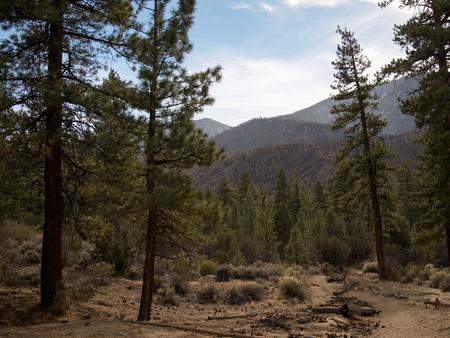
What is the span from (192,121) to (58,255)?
4856 millimetres

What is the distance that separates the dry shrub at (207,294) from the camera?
17.2 metres

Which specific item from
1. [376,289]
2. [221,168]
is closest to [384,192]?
[376,289]

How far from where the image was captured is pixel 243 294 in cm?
1723

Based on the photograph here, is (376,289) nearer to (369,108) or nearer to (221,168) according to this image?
(369,108)

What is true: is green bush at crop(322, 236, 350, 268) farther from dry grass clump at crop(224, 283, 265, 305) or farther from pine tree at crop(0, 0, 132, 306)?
pine tree at crop(0, 0, 132, 306)

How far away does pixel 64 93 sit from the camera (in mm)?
9102

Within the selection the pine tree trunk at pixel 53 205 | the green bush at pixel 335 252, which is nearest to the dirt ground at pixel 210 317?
the pine tree trunk at pixel 53 205

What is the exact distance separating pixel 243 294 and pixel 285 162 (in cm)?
13776

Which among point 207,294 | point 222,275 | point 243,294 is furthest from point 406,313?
point 222,275

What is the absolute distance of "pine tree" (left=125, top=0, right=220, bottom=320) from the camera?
1075 cm

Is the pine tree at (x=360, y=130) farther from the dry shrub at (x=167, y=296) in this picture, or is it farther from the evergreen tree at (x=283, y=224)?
the evergreen tree at (x=283, y=224)

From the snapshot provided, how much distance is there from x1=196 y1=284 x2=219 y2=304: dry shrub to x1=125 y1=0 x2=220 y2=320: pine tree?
618cm

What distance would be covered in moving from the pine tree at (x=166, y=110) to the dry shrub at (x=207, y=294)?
618cm

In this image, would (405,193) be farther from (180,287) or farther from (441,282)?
(180,287)
